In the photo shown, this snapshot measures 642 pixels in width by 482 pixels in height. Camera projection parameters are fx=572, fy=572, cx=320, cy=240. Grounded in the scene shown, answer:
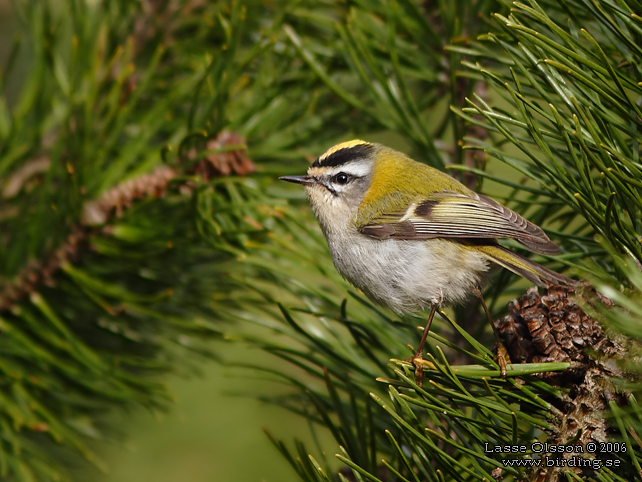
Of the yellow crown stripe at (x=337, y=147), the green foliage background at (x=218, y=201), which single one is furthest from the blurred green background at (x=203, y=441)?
Answer: the yellow crown stripe at (x=337, y=147)

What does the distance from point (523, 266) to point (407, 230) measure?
49 centimetres

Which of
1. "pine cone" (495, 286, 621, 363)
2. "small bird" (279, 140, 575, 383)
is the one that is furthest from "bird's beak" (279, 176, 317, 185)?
"pine cone" (495, 286, 621, 363)

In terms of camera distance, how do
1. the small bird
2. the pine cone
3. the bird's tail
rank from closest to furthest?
1. the pine cone
2. the bird's tail
3. the small bird

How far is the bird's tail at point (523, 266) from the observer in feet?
3.71

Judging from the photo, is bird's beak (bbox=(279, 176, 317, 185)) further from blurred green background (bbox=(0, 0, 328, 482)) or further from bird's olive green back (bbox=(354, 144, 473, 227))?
blurred green background (bbox=(0, 0, 328, 482))

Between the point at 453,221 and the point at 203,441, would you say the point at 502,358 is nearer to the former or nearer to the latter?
the point at 453,221

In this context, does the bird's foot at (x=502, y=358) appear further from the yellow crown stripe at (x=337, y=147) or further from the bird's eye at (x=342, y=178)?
the bird's eye at (x=342, y=178)

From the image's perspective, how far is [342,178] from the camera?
2.03 m

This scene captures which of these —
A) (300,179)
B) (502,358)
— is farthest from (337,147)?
(502,358)

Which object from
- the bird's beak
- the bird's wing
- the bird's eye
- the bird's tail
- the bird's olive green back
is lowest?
the bird's tail

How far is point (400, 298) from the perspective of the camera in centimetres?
165

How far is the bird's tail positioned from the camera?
1.13 metres

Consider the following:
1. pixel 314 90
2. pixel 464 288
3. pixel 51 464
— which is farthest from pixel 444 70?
pixel 51 464

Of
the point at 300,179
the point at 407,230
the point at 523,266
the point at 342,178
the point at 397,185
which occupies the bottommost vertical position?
the point at 523,266
